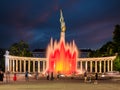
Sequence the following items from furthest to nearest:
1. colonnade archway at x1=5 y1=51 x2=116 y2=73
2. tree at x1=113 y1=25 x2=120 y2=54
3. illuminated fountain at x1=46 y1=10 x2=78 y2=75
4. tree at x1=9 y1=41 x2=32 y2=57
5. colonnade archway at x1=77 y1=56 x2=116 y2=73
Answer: tree at x1=9 y1=41 x2=32 y2=57
colonnade archway at x1=77 y1=56 x2=116 y2=73
colonnade archway at x1=5 y1=51 x2=116 y2=73
tree at x1=113 y1=25 x2=120 y2=54
illuminated fountain at x1=46 y1=10 x2=78 y2=75

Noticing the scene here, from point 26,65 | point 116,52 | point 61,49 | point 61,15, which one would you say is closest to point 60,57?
point 61,49

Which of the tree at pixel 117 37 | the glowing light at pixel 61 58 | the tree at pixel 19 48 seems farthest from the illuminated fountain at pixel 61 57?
the tree at pixel 19 48

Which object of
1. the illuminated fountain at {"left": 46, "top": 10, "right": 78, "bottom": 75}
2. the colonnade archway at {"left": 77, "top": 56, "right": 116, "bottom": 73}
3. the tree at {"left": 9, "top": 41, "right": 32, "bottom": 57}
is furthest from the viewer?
the tree at {"left": 9, "top": 41, "right": 32, "bottom": 57}

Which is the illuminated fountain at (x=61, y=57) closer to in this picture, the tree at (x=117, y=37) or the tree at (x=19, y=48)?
the tree at (x=117, y=37)

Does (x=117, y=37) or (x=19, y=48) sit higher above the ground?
(x=117, y=37)

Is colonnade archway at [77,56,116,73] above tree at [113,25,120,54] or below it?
below

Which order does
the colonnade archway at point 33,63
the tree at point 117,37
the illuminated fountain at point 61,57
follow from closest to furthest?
the illuminated fountain at point 61,57 → the tree at point 117,37 → the colonnade archway at point 33,63

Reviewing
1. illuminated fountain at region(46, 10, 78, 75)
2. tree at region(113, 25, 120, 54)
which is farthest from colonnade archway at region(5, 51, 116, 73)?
illuminated fountain at region(46, 10, 78, 75)

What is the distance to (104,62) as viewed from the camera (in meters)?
150

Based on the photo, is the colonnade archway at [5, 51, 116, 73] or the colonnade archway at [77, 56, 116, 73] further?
the colonnade archway at [77, 56, 116, 73]

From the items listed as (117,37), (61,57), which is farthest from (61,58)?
(117,37)

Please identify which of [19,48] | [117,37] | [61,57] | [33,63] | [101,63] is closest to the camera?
[61,57]

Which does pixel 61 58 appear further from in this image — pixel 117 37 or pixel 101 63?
pixel 101 63

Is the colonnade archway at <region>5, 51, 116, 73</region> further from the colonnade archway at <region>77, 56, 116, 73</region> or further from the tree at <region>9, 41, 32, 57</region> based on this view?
the tree at <region>9, 41, 32, 57</region>
